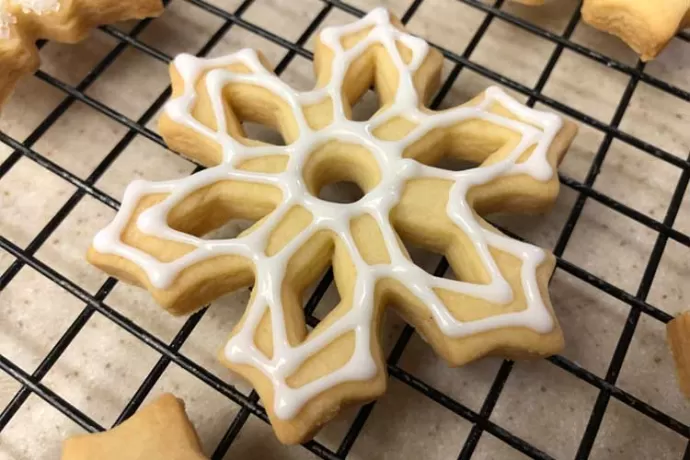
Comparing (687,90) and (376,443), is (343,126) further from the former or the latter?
(687,90)

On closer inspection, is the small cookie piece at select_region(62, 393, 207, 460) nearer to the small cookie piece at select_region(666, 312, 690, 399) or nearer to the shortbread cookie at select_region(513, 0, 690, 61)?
the small cookie piece at select_region(666, 312, 690, 399)

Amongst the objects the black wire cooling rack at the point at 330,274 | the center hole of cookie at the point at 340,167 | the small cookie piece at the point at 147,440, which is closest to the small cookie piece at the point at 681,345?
the black wire cooling rack at the point at 330,274

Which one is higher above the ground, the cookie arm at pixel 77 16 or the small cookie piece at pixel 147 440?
the cookie arm at pixel 77 16

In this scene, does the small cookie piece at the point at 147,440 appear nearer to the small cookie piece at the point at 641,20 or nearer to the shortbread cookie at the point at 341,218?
the shortbread cookie at the point at 341,218

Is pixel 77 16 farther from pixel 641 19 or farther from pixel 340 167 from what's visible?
pixel 641 19

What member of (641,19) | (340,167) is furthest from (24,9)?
(641,19)

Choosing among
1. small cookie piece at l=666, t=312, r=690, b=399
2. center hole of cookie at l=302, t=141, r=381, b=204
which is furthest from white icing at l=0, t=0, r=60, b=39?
small cookie piece at l=666, t=312, r=690, b=399
